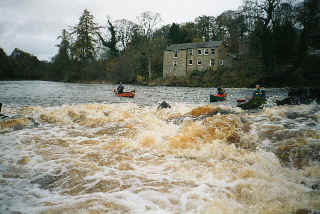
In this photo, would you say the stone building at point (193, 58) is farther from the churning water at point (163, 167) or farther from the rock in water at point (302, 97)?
the churning water at point (163, 167)

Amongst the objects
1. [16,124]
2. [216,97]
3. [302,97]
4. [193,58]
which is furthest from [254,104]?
[193,58]

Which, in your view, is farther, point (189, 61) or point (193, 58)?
point (189, 61)

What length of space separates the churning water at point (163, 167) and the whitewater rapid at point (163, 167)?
19 mm

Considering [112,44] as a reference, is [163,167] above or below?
below

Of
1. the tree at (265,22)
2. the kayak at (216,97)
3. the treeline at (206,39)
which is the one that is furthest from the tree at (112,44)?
the kayak at (216,97)

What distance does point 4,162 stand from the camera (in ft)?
17.8

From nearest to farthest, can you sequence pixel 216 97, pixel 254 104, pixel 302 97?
pixel 254 104 → pixel 302 97 → pixel 216 97

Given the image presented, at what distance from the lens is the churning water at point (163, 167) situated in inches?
147

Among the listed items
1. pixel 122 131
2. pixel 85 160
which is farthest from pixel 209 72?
pixel 85 160

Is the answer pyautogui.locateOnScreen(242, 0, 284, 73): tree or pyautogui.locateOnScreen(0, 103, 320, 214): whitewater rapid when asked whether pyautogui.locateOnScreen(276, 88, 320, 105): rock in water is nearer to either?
pyautogui.locateOnScreen(0, 103, 320, 214): whitewater rapid

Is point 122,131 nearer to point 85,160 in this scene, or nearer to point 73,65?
point 85,160

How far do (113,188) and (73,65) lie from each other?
183 feet

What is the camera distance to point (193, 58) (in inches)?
1906

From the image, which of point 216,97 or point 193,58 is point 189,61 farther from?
point 216,97
